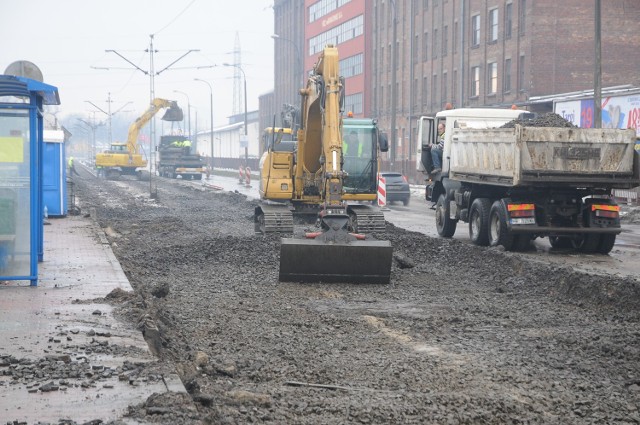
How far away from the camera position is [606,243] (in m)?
18.4

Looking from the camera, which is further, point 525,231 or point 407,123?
point 407,123

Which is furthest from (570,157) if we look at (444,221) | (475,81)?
(475,81)

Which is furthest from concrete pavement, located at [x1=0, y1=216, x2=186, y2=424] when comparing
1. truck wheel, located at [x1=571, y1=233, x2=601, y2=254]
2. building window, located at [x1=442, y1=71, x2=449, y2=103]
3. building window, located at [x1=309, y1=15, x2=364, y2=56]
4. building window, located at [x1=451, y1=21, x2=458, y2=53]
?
building window, located at [x1=309, y1=15, x2=364, y2=56]

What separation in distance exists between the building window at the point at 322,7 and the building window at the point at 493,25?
2770 cm

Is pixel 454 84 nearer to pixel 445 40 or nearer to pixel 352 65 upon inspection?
pixel 445 40

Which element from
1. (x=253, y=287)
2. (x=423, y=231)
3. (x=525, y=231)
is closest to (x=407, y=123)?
(x=423, y=231)

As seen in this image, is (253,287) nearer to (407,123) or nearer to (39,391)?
(39,391)

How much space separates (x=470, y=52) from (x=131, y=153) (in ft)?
83.1

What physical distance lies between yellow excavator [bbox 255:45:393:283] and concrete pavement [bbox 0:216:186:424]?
2.84 m

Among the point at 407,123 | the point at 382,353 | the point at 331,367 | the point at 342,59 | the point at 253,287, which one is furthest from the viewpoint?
the point at 342,59

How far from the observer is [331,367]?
8492 mm

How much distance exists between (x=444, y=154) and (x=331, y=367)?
14.4 m

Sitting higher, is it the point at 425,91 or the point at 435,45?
the point at 435,45

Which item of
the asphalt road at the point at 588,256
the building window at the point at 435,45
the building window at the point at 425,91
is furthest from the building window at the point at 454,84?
the asphalt road at the point at 588,256
